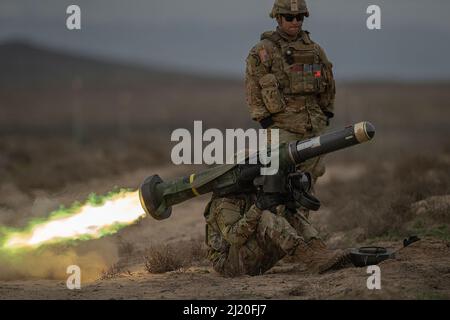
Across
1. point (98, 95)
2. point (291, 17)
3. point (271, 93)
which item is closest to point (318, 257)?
point (271, 93)

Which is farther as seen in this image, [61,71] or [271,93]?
[61,71]

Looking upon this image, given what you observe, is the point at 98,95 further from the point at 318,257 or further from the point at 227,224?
the point at 318,257

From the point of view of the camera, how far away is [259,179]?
39.5 feet

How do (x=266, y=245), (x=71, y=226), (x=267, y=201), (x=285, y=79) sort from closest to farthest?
(x=267, y=201)
(x=266, y=245)
(x=285, y=79)
(x=71, y=226)

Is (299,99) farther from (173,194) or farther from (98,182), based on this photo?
(98,182)

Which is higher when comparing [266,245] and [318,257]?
[266,245]

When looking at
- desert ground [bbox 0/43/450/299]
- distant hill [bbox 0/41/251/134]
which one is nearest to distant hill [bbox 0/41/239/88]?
distant hill [bbox 0/41/251/134]

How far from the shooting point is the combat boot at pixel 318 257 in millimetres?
11734

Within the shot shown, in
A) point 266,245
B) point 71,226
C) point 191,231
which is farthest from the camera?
point 191,231

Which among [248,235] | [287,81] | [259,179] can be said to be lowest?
[248,235]

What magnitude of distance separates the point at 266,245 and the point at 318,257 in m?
0.69

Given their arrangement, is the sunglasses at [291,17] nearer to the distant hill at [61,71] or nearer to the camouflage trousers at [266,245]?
the camouflage trousers at [266,245]

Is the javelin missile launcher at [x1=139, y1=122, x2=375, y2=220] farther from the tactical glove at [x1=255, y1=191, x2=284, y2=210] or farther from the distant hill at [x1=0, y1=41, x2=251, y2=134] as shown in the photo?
the distant hill at [x1=0, y1=41, x2=251, y2=134]
